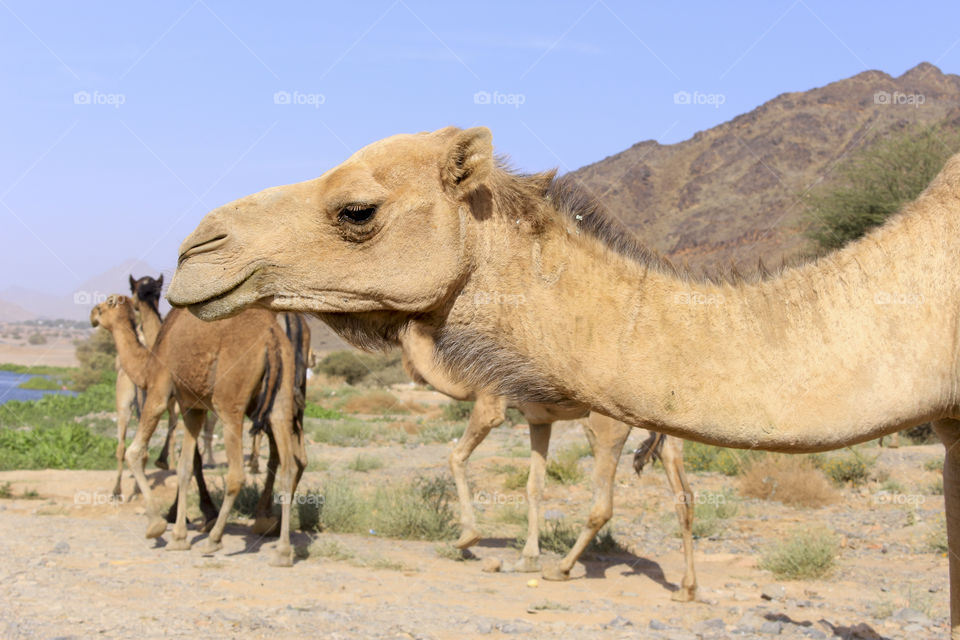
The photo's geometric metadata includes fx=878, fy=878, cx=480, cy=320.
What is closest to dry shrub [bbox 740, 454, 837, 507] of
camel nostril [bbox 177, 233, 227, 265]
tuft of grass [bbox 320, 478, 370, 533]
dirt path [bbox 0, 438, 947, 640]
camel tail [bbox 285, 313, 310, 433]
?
dirt path [bbox 0, 438, 947, 640]

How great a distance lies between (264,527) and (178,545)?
3.71ft

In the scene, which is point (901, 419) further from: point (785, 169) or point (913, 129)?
point (785, 169)

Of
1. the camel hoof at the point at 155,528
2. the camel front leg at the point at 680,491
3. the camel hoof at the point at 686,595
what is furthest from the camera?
the camel hoof at the point at 155,528

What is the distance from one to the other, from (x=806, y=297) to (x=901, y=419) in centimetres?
47

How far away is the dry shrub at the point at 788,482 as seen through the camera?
11875mm

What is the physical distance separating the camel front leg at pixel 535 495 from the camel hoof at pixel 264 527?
268cm

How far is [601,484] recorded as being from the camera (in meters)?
8.27

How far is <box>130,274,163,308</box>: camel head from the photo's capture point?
452 inches

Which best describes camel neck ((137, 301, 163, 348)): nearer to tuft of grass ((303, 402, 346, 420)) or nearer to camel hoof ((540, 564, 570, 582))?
camel hoof ((540, 564, 570, 582))

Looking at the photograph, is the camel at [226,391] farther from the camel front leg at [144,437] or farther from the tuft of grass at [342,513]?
the tuft of grass at [342,513]

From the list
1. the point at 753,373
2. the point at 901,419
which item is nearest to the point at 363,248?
the point at 753,373
